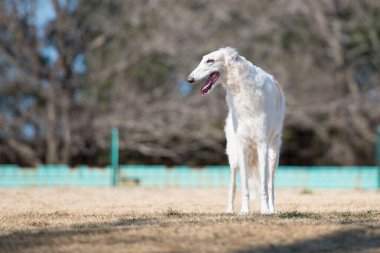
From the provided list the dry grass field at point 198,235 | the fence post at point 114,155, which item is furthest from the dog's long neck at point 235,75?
the fence post at point 114,155

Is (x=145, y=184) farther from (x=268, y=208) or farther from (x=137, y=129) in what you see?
(x=268, y=208)

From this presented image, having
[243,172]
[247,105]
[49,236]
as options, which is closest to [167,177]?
[243,172]

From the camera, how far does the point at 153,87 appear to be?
119ft

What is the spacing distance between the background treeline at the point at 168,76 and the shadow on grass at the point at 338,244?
23.9 m

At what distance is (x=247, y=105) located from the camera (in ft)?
34.2

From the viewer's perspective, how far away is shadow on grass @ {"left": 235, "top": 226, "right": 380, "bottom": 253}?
7250 millimetres

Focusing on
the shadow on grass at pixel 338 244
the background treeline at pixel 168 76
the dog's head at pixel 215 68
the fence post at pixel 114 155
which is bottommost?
the shadow on grass at pixel 338 244

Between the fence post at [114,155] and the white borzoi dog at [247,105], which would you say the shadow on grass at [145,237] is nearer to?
the white borzoi dog at [247,105]

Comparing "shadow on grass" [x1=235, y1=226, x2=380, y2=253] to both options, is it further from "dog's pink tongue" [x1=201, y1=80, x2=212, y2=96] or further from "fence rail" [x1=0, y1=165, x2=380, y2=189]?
"fence rail" [x1=0, y1=165, x2=380, y2=189]

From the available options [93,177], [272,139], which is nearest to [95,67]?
[93,177]

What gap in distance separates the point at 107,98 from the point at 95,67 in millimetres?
2243

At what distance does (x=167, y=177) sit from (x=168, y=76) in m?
10.9

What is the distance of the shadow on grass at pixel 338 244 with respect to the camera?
23.8 feet

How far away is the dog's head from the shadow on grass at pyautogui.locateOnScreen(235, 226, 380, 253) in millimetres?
3411
